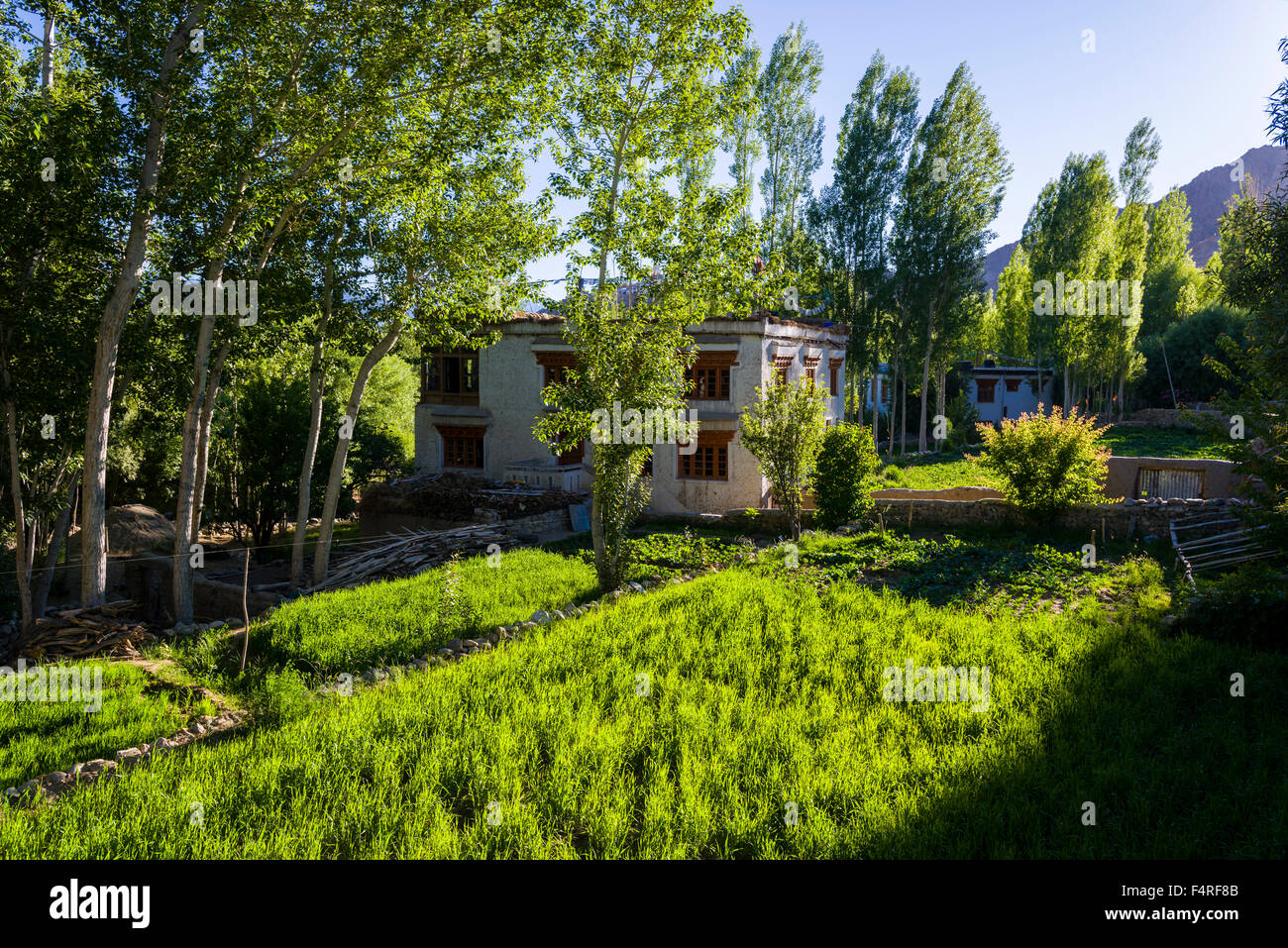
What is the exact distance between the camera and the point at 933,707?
326 inches

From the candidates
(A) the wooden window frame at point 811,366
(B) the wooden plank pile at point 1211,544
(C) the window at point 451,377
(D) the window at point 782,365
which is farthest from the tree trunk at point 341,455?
(B) the wooden plank pile at point 1211,544

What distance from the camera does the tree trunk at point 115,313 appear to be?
1445cm

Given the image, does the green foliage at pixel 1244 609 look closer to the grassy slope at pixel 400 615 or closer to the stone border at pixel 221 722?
the stone border at pixel 221 722

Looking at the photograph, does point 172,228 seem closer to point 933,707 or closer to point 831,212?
point 933,707

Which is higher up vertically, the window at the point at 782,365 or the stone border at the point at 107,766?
the window at the point at 782,365

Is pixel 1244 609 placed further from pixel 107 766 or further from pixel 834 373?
pixel 834 373

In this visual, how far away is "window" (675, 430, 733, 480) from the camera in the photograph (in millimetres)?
25453

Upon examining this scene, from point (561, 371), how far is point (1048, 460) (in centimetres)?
1740

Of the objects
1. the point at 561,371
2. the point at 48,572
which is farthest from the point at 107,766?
the point at 561,371

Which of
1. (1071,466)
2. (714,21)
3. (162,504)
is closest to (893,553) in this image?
(1071,466)

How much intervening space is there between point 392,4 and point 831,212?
2640cm

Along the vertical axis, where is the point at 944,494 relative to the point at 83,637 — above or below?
above

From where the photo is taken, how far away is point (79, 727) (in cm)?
849

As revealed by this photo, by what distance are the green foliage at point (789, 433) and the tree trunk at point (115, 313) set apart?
14.4 m
